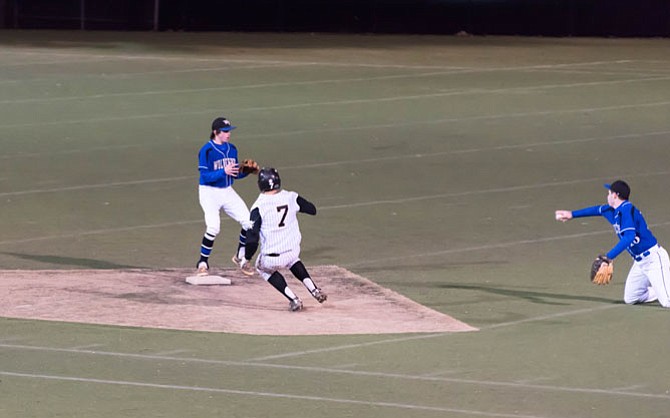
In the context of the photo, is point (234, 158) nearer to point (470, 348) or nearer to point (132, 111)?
point (470, 348)

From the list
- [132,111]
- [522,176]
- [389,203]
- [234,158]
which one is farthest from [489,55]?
[234,158]

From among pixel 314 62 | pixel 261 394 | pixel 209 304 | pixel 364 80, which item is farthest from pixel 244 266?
pixel 314 62

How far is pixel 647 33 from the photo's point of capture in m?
40.7

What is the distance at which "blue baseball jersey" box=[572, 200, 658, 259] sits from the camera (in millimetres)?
13539

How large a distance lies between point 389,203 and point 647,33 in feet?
75.9

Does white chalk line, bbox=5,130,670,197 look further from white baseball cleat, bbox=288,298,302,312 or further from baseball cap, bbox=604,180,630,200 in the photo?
baseball cap, bbox=604,180,630,200

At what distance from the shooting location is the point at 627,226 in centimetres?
1357

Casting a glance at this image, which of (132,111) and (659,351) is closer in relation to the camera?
(659,351)

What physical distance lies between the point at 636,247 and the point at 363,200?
621 centimetres

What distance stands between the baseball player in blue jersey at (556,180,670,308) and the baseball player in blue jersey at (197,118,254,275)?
3166 mm

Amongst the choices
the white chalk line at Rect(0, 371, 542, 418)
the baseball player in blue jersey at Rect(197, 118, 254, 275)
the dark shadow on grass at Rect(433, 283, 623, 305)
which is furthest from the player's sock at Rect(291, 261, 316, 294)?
the white chalk line at Rect(0, 371, 542, 418)

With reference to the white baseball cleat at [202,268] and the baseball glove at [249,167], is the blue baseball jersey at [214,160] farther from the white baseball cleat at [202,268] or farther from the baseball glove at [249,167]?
the white baseball cleat at [202,268]

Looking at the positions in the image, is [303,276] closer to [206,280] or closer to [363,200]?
[206,280]

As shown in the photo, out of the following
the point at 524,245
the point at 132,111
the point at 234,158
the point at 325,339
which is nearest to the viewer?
the point at 325,339
